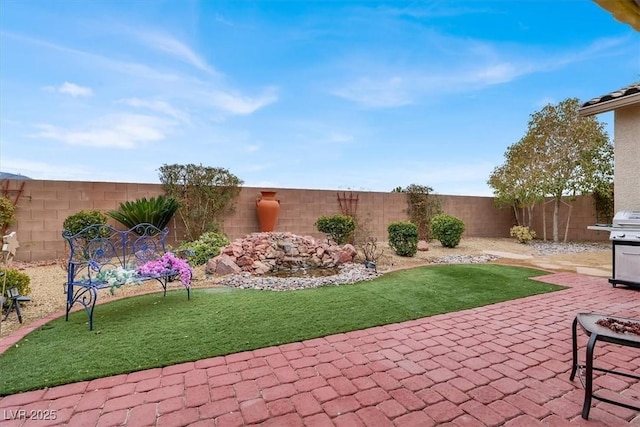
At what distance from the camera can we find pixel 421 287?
4.91 metres

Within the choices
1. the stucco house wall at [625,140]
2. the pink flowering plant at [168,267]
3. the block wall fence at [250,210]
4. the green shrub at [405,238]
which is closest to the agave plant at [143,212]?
the block wall fence at [250,210]

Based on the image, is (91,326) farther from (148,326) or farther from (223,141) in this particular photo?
(223,141)

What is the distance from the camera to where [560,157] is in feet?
35.3

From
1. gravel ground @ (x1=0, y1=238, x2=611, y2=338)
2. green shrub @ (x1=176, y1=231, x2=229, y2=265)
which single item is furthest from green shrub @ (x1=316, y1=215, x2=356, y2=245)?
green shrub @ (x1=176, y1=231, x2=229, y2=265)

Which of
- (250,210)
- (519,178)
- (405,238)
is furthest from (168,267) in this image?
(519,178)

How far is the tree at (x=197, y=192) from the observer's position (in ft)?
27.2

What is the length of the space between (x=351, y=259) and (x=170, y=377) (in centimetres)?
528

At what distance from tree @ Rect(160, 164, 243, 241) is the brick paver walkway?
6.40 meters

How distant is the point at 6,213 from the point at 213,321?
6.49 metres

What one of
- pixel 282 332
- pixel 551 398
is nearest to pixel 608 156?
pixel 551 398

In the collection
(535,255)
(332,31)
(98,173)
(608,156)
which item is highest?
(332,31)

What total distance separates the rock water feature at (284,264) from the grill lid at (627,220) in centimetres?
385

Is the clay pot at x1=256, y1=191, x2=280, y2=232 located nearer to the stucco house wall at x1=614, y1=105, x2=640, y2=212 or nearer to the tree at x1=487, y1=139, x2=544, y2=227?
the stucco house wall at x1=614, y1=105, x2=640, y2=212

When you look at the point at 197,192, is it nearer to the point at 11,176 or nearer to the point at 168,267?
the point at 11,176
